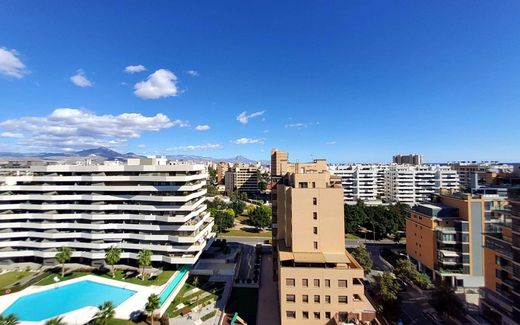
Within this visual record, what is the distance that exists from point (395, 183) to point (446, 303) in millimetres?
82695

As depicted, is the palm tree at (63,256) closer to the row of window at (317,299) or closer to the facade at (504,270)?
the row of window at (317,299)

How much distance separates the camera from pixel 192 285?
47.5 m

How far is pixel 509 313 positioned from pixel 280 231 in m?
30.4

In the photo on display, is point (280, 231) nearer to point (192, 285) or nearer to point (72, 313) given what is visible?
point (192, 285)

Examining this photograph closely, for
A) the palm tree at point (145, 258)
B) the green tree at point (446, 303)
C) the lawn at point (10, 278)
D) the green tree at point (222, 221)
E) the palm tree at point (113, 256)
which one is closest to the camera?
the green tree at point (446, 303)

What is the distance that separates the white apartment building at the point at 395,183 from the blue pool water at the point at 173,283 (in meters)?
75.4

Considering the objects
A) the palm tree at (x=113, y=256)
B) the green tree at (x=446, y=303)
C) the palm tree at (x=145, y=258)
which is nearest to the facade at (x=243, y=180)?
the palm tree at (x=113, y=256)

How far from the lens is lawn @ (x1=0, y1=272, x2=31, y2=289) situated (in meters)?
46.1

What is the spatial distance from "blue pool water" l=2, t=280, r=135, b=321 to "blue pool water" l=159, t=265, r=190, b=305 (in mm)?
5399

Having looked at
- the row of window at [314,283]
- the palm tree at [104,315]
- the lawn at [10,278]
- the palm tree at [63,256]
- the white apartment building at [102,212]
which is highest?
the white apartment building at [102,212]

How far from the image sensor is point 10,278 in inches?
1893

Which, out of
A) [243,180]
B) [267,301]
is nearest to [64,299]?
[267,301]

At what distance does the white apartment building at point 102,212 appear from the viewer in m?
49.1

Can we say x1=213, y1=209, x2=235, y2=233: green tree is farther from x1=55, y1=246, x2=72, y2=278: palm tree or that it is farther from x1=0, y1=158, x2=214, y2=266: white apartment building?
x1=55, y1=246, x2=72, y2=278: palm tree
